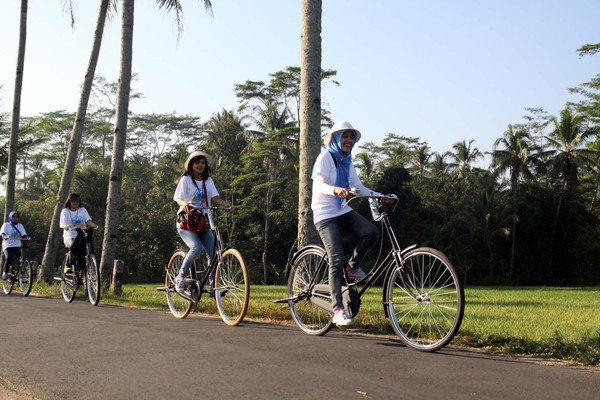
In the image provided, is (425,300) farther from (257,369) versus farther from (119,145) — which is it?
(119,145)

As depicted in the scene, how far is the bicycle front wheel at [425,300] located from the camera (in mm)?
4742

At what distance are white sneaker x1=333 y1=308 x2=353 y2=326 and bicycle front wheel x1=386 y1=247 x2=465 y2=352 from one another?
40 centimetres

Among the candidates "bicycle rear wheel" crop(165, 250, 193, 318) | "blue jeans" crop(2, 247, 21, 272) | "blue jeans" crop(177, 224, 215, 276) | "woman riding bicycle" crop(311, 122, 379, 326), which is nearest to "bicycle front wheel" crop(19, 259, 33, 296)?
"blue jeans" crop(2, 247, 21, 272)

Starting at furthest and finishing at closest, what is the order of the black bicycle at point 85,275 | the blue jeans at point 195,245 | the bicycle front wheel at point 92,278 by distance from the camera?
the black bicycle at point 85,275, the bicycle front wheel at point 92,278, the blue jeans at point 195,245

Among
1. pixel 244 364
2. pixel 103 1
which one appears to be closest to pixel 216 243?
pixel 244 364

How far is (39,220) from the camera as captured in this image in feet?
151

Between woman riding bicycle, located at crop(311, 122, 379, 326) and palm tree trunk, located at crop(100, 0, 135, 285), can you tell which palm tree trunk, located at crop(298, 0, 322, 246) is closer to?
woman riding bicycle, located at crop(311, 122, 379, 326)

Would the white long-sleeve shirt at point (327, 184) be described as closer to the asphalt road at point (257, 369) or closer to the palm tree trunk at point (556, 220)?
the asphalt road at point (257, 369)

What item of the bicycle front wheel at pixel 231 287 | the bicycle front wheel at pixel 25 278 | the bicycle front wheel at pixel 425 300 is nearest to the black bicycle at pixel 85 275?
the bicycle front wheel at pixel 25 278

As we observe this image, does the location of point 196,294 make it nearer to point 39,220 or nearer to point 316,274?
point 316,274

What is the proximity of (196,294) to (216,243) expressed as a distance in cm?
64

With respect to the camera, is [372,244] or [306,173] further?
[306,173]

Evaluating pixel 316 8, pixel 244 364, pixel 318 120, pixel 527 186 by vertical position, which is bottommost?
pixel 244 364

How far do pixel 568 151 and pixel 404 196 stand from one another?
13404mm
